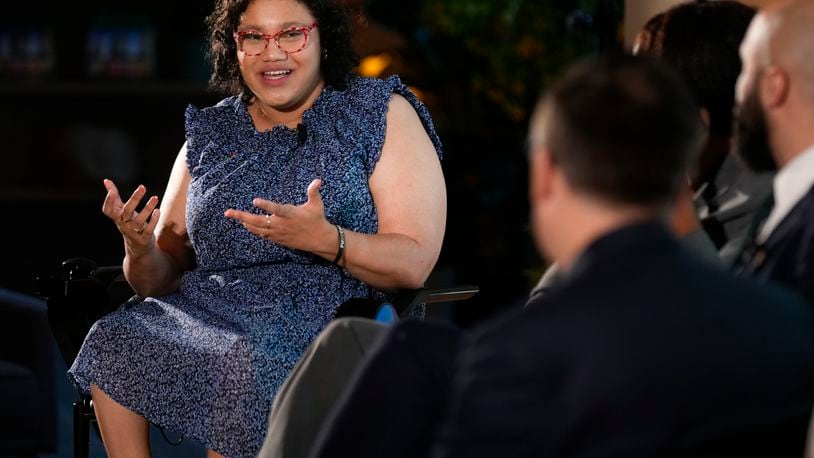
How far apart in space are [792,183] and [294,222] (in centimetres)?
109

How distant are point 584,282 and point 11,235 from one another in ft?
17.1

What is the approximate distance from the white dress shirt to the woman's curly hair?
1354mm

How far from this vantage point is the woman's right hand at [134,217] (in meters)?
2.74

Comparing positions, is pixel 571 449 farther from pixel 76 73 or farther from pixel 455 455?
pixel 76 73

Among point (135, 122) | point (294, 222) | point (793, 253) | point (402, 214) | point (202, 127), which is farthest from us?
point (135, 122)

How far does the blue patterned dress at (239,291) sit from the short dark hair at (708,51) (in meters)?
0.75

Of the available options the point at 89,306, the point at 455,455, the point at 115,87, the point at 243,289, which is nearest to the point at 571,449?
the point at 455,455

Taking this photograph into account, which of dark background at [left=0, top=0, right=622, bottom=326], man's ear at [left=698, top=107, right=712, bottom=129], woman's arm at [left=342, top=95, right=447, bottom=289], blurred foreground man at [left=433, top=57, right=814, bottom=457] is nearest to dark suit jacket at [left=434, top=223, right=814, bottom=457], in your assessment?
blurred foreground man at [left=433, top=57, right=814, bottom=457]

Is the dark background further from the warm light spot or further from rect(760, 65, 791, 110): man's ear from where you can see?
rect(760, 65, 791, 110): man's ear

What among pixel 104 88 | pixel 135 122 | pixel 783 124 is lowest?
pixel 135 122

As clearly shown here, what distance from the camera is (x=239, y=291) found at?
278cm

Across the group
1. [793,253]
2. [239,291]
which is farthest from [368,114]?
[793,253]

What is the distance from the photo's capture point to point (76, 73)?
20.5ft

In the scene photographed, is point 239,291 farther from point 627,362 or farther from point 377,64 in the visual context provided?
point 377,64
